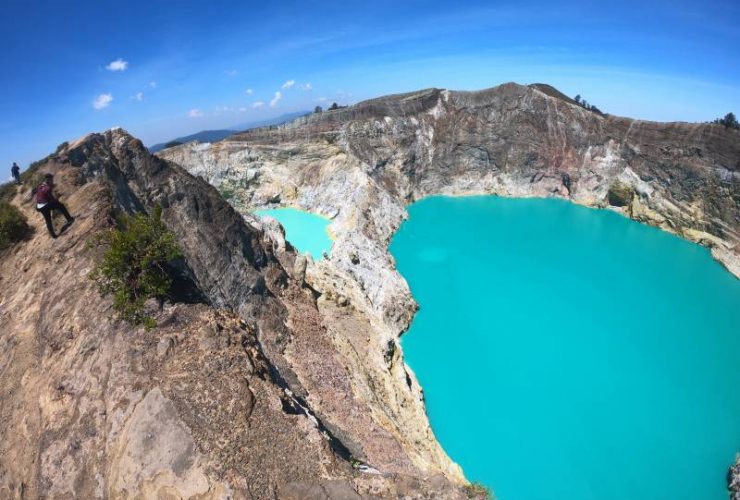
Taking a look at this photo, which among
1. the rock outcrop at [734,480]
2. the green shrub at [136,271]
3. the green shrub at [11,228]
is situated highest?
the green shrub at [11,228]

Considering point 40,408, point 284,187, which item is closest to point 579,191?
point 284,187

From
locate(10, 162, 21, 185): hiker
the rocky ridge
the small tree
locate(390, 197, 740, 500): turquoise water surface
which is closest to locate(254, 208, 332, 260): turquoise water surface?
the rocky ridge

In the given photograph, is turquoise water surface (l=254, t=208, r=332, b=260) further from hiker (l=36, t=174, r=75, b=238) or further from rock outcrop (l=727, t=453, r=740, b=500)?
rock outcrop (l=727, t=453, r=740, b=500)

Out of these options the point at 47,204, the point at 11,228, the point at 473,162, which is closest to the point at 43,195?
the point at 47,204

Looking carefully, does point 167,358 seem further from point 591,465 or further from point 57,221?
point 591,465

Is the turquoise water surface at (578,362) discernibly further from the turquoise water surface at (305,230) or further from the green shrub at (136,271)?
the green shrub at (136,271)

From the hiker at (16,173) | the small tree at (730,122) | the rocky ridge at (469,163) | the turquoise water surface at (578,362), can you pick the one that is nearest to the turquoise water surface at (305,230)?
the rocky ridge at (469,163)
